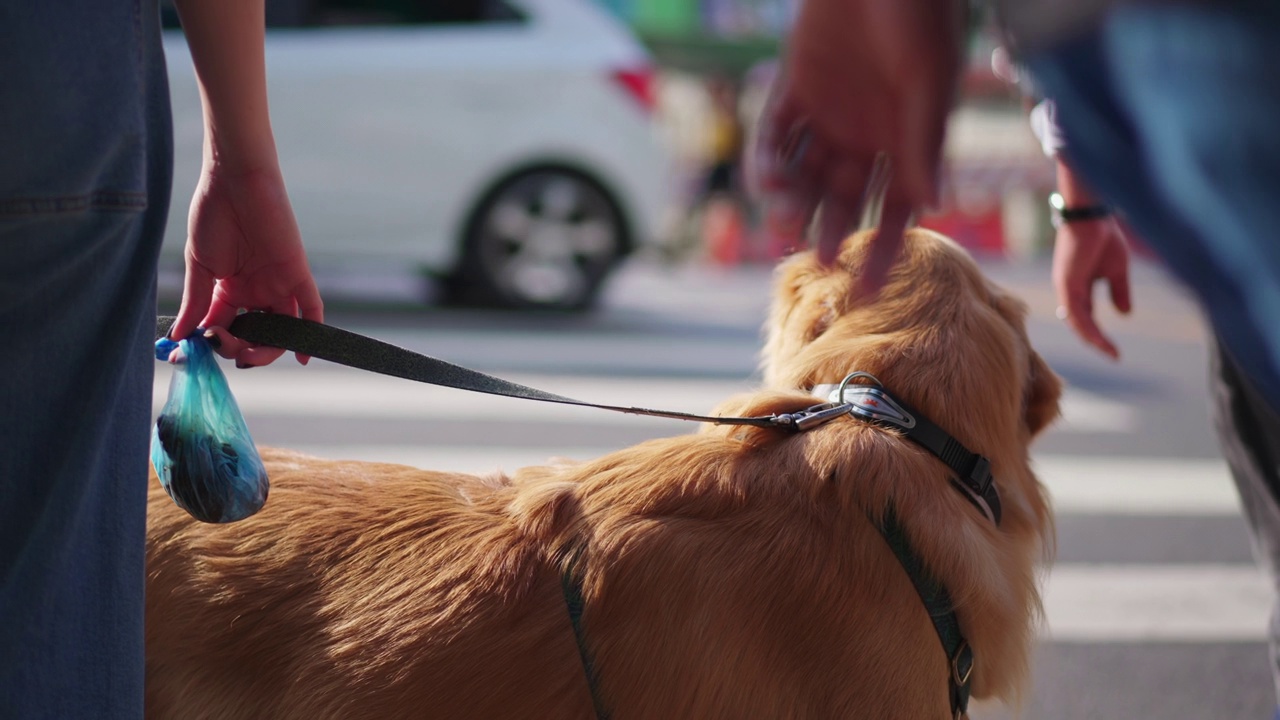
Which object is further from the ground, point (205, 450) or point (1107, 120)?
point (1107, 120)

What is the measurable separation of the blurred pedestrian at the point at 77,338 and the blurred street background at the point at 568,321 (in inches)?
93.1

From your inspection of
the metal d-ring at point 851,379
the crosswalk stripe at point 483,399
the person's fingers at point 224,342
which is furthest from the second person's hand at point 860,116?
the crosswalk stripe at point 483,399

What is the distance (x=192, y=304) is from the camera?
1.81m

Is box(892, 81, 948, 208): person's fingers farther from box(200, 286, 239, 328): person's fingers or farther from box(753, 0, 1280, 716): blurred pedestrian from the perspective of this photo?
box(200, 286, 239, 328): person's fingers

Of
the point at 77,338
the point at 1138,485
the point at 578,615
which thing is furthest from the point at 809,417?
the point at 1138,485

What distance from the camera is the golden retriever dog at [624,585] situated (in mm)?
1642

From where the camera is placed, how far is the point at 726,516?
1766 millimetres

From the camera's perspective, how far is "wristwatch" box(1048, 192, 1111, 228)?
2.36 m

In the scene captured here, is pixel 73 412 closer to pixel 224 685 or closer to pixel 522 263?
pixel 224 685

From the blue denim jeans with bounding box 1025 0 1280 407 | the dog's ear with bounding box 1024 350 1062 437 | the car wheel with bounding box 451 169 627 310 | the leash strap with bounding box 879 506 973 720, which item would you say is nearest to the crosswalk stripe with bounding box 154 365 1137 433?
the car wheel with bounding box 451 169 627 310

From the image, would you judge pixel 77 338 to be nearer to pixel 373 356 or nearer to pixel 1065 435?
pixel 373 356

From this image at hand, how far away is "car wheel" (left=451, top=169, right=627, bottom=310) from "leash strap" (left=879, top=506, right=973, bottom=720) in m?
6.41

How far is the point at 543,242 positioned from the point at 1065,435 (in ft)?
12.3

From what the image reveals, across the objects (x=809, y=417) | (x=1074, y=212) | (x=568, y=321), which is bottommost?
(x=568, y=321)
